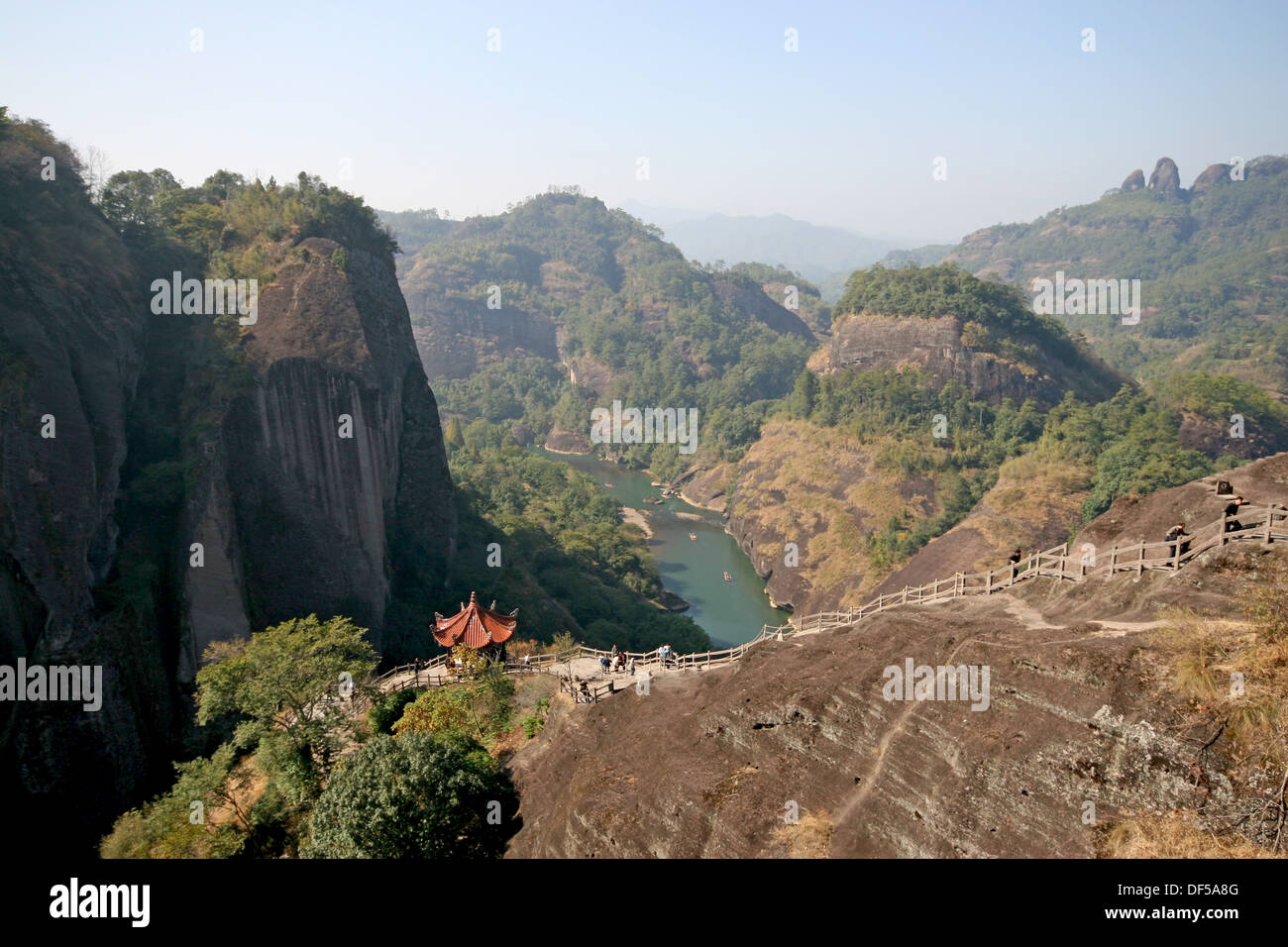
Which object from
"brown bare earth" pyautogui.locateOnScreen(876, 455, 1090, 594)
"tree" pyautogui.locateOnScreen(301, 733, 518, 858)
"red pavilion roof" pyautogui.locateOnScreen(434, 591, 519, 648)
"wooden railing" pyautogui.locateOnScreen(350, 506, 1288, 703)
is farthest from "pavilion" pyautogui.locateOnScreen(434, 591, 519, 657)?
"brown bare earth" pyautogui.locateOnScreen(876, 455, 1090, 594)

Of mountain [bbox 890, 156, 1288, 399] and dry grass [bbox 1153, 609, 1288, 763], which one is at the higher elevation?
mountain [bbox 890, 156, 1288, 399]

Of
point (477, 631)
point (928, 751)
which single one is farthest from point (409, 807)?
point (477, 631)

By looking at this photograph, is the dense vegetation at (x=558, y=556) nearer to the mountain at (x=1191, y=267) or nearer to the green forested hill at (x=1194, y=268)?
the mountain at (x=1191, y=267)

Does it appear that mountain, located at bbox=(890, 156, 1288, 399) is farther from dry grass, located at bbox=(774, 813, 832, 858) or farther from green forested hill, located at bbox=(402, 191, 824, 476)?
dry grass, located at bbox=(774, 813, 832, 858)

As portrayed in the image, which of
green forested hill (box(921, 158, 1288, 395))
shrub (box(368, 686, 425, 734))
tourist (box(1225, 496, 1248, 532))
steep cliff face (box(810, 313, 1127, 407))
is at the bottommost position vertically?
shrub (box(368, 686, 425, 734))

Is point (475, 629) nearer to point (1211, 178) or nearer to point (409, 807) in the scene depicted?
point (409, 807)
